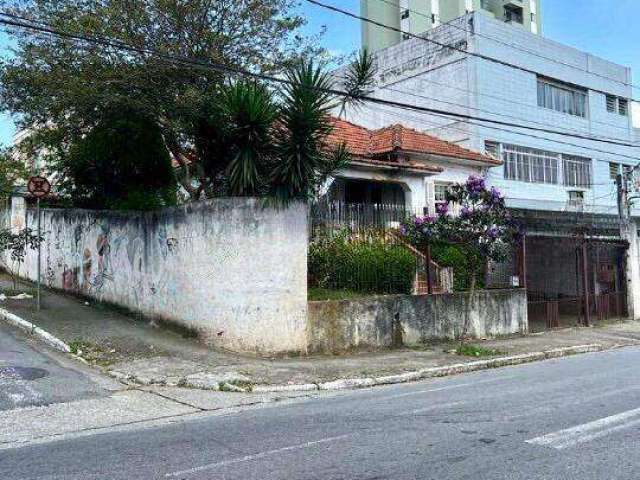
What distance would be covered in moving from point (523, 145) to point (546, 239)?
454 inches

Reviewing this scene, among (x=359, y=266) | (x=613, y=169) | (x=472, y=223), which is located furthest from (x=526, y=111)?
(x=359, y=266)

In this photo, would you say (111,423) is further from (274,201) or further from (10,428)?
(274,201)

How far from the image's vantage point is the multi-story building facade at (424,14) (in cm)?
5012

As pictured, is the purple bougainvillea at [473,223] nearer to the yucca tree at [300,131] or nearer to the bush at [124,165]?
the yucca tree at [300,131]

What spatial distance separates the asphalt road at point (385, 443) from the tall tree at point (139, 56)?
24.5 feet

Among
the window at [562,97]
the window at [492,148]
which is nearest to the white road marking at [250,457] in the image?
the window at [492,148]

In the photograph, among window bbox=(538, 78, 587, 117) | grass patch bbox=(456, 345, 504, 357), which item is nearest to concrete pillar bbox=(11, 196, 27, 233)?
grass patch bbox=(456, 345, 504, 357)

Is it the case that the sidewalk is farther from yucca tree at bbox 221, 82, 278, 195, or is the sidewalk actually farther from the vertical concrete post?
the vertical concrete post

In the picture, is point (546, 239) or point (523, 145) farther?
point (523, 145)

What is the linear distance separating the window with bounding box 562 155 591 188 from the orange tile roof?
9688 mm

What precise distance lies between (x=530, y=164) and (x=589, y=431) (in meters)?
25.8

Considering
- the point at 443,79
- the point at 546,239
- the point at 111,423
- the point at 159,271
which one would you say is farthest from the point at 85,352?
the point at 443,79

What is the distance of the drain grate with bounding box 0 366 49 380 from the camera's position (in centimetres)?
884

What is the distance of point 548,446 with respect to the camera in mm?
5562
